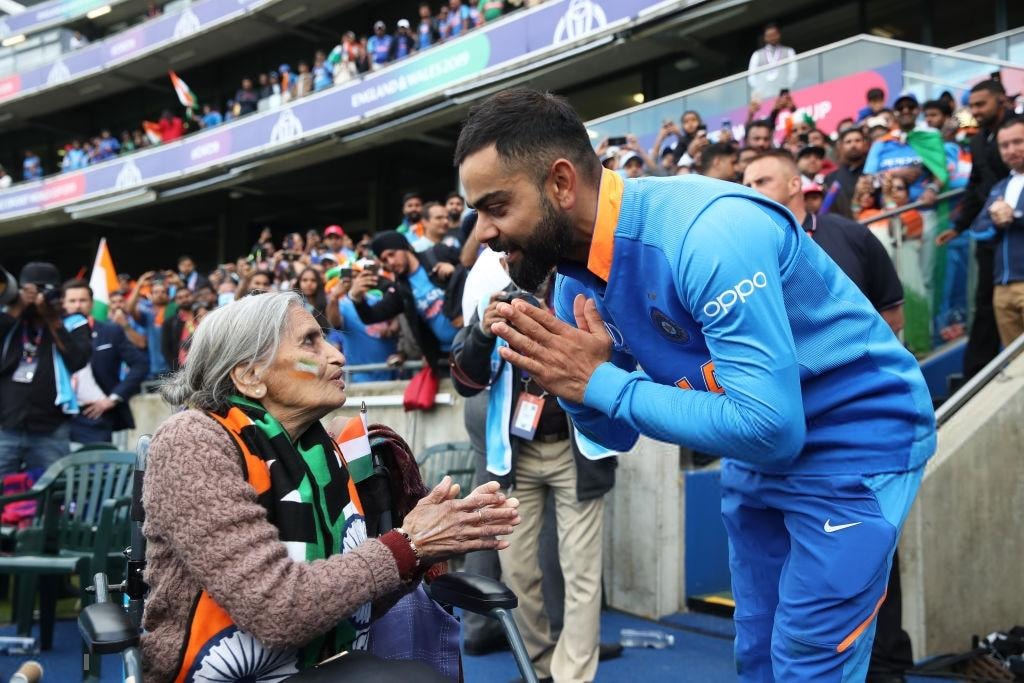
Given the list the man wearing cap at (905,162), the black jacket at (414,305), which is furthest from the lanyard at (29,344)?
the man wearing cap at (905,162)

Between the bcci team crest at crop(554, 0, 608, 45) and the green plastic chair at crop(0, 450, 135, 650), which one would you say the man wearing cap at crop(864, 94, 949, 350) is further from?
the bcci team crest at crop(554, 0, 608, 45)

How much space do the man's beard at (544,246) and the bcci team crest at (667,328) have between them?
249 millimetres

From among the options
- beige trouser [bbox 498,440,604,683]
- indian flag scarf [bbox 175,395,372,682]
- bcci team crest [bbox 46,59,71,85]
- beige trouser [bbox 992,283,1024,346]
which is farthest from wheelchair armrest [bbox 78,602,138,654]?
bcci team crest [bbox 46,59,71,85]

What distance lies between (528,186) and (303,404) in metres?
0.88

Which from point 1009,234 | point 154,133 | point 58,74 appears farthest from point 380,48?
point 1009,234

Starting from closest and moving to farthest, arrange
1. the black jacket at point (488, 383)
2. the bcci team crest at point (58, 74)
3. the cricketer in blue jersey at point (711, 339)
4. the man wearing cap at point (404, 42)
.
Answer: the cricketer in blue jersey at point (711, 339) < the black jacket at point (488, 383) < the man wearing cap at point (404, 42) < the bcci team crest at point (58, 74)

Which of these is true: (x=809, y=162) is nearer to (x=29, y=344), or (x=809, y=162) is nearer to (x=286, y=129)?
(x=29, y=344)

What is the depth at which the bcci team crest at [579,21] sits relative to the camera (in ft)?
51.4

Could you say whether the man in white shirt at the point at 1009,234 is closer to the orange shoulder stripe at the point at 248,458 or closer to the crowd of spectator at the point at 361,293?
the crowd of spectator at the point at 361,293

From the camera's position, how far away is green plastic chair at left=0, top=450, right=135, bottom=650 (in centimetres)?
487

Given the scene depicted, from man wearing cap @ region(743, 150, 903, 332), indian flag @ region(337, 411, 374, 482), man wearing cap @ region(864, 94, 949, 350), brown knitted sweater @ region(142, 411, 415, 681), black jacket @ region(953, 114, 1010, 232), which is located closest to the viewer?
brown knitted sweater @ region(142, 411, 415, 681)

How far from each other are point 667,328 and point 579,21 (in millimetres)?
14934

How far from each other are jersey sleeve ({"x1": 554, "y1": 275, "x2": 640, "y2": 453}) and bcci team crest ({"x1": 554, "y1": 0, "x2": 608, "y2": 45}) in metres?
14.1

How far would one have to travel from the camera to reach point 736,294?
1.84 metres
